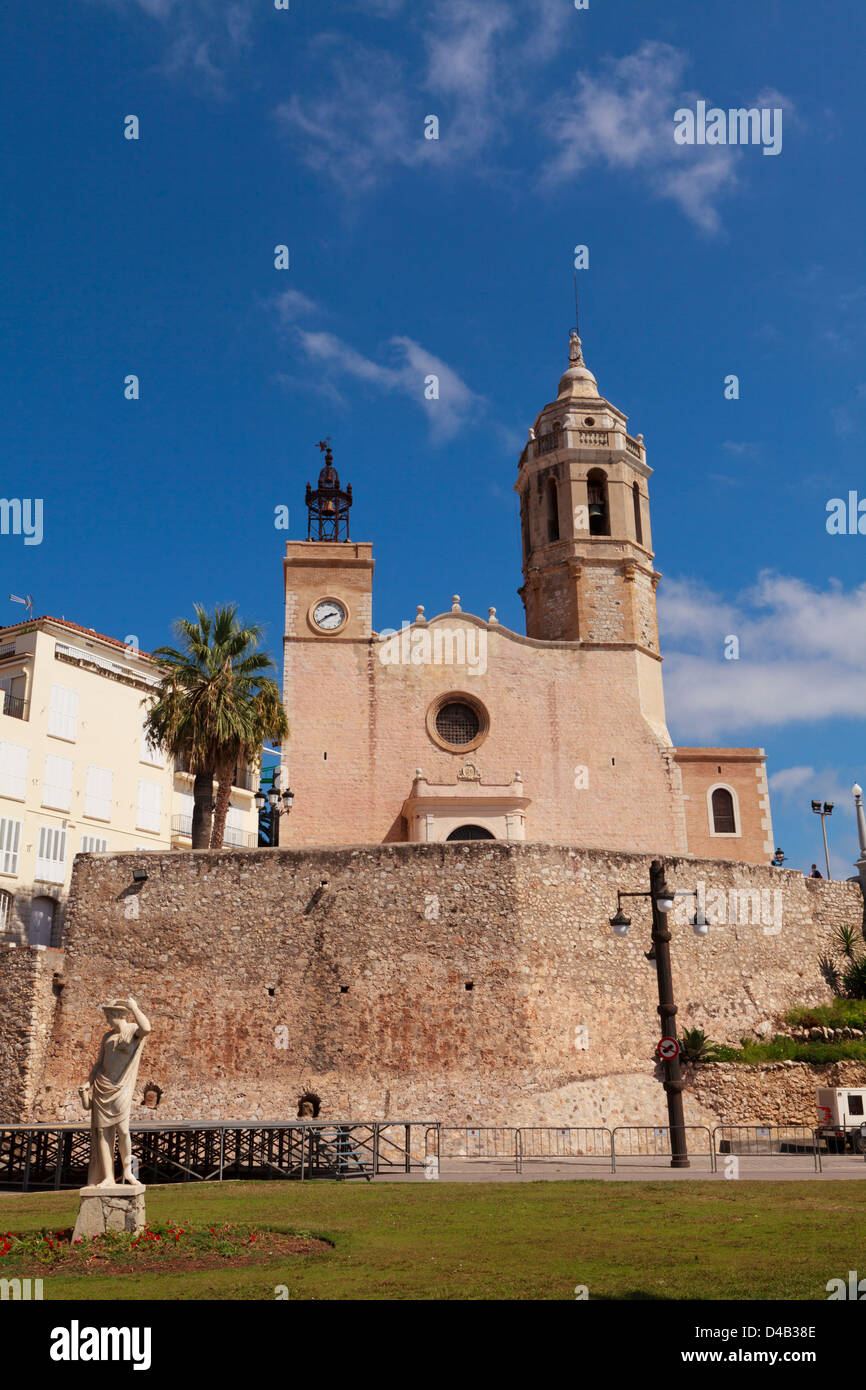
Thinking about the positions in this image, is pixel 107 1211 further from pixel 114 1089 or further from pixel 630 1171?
pixel 630 1171

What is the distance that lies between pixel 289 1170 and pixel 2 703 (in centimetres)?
2278

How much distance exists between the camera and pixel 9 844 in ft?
120

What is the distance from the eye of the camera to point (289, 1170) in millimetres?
21172

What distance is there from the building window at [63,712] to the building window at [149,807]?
12.5 ft

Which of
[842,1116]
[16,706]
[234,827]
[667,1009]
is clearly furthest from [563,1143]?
[234,827]

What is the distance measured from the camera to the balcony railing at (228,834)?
4406cm

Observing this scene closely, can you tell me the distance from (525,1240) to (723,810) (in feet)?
89.8

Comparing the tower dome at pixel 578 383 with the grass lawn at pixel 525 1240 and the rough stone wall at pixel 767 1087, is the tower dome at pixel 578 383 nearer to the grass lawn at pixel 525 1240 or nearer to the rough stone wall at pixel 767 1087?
the rough stone wall at pixel 767 1087

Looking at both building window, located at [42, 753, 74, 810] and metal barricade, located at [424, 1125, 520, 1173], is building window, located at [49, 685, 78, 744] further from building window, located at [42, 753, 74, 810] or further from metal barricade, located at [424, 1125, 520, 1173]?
metal barricade, located at [424, 1125, 520, 1173]

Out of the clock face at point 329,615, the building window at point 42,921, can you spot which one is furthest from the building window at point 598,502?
the building window at point 42,921

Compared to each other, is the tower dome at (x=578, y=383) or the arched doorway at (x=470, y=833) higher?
the tower dome at (x=578, y=383)

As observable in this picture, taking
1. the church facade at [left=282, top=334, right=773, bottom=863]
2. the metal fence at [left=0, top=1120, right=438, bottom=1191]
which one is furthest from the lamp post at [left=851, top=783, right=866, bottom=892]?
the metal fence at [left=0, top=1120, right=438, bottom=1191]

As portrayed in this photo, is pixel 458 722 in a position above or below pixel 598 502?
below
